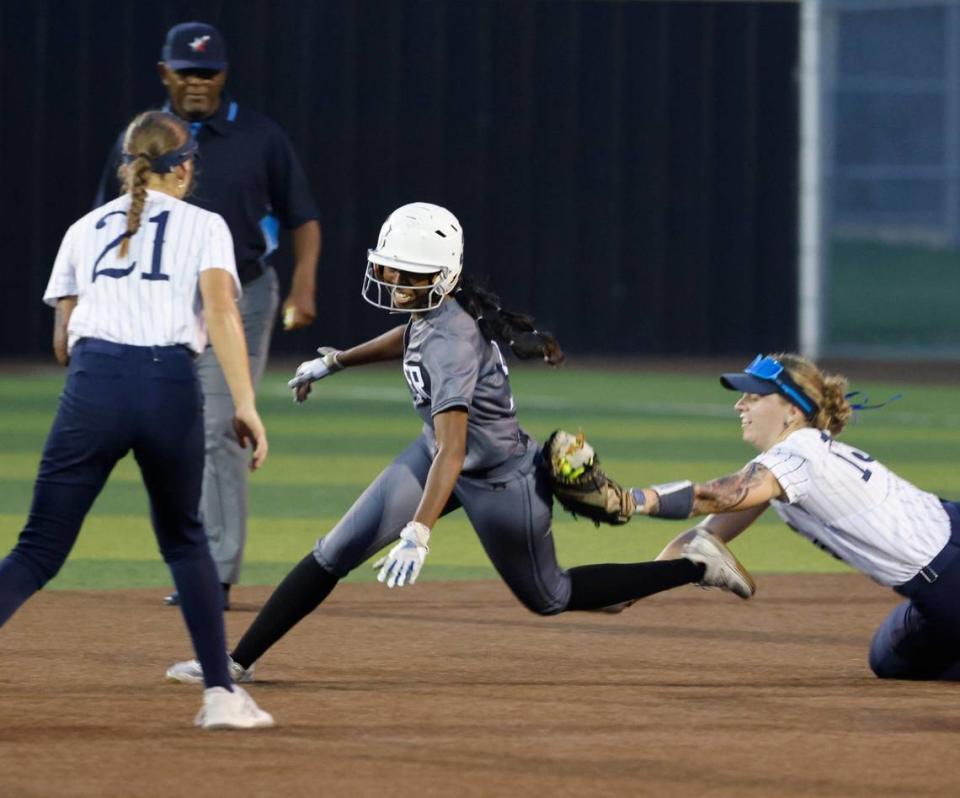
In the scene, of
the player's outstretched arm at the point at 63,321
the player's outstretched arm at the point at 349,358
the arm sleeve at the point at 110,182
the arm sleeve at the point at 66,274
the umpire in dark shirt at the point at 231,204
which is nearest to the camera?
the arm sleeve at the point at 66,274

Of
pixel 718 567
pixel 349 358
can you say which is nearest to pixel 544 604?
pixel 718 567

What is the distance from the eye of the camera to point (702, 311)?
91.2 feet

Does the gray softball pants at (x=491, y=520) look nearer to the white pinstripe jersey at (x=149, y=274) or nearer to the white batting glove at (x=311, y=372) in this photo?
the white batting glove at (x=311, y=372)

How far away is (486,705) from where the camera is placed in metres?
6.28

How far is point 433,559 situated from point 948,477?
4766 mm

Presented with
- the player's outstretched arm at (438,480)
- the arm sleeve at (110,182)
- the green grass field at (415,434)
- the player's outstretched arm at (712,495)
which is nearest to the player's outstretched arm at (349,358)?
the player's outstretched arm at (438,480)

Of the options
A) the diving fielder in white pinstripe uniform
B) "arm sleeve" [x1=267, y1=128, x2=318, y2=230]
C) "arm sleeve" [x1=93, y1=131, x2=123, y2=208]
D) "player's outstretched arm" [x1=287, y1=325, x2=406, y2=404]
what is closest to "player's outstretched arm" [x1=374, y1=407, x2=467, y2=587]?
"player's outstretched arm" [x1=287, y1=325, x2=406, y2=404]

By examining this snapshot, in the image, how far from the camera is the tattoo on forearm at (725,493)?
631 centimetres

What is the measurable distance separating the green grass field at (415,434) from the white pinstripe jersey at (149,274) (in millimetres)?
3755

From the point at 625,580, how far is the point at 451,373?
1.01 metres

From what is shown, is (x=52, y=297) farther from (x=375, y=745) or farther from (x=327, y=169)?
(x=327, y=169)

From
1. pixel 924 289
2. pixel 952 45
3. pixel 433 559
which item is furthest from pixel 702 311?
pixel 433 559

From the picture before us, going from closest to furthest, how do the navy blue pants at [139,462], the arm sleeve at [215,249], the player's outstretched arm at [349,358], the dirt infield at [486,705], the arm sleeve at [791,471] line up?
the dirt infield at [486,705], the navy blue pants at [139,462], the arm sleeve at [215,249], the arm sleeve at [791,471], the player's outstretched arm at [349,358]

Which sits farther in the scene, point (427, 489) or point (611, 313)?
point (611, 313)
